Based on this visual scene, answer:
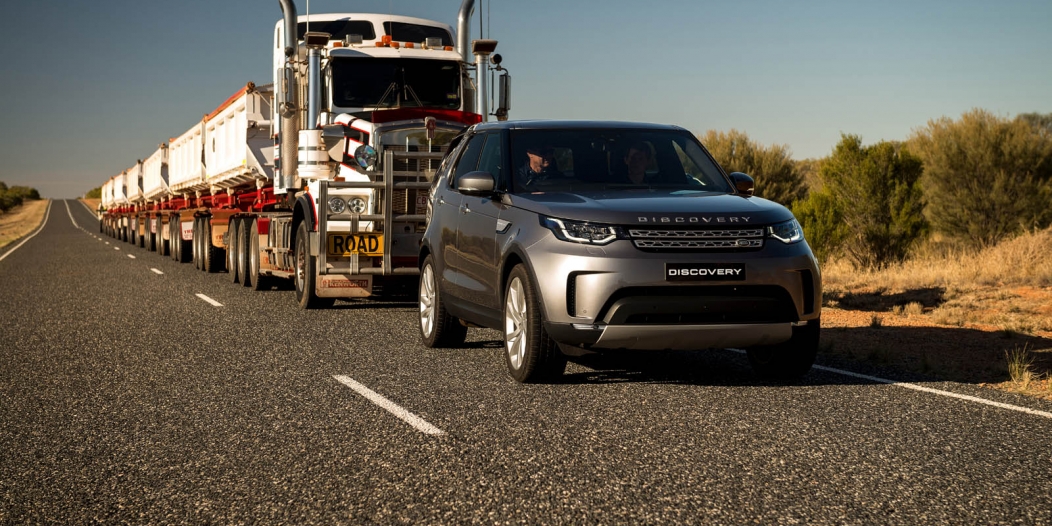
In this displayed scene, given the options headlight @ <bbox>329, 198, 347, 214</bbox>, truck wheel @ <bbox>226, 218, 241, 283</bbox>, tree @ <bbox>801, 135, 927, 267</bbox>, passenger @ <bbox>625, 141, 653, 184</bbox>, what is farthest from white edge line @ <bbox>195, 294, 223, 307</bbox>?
tree @ <bbox>801, 135, 927, 267</bbox>

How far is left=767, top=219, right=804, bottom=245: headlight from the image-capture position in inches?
282

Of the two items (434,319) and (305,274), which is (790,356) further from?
(305,274)

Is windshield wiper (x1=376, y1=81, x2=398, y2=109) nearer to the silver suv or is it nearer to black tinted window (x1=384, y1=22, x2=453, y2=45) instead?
black tinted window (x1=384, y1=22, x2=453, y2=45)

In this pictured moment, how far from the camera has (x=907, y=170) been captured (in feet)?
80.5

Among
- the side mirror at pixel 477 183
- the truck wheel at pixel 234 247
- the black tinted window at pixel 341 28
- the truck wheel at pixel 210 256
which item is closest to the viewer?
the side mirror at pixel 477 183

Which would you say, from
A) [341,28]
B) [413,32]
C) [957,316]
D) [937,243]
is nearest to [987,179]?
[937,243]

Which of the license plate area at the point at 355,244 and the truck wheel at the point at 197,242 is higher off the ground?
the license plate area at the point at 355,244

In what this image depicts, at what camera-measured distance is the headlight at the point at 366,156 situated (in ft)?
42.3

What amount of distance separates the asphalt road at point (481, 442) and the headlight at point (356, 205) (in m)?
3.31

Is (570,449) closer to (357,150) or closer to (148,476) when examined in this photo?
(148,476)

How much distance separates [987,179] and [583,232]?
23090 mm

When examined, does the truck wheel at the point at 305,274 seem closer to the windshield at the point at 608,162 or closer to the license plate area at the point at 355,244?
the license plate area at the point at 355,244

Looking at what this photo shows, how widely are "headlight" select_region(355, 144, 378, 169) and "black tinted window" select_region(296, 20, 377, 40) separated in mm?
2420

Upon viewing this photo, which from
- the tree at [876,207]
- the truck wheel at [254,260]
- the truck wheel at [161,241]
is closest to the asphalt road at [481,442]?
the truck wheel at [254,260]
